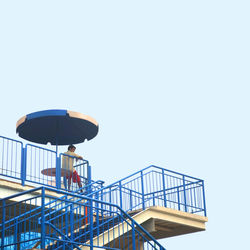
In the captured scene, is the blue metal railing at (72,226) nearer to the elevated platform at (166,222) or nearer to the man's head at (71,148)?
the elevated platform at (166,222)

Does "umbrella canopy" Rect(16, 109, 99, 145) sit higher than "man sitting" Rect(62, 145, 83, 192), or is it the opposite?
"umbrella canopy" Rect(16, 109, 99, 145)

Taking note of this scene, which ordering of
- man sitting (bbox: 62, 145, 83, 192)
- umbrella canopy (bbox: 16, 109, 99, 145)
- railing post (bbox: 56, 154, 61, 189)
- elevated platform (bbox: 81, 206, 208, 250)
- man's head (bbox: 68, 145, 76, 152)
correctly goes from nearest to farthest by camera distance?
elevated platform (bbox: 81, 206, 208, 250) → railing post (bbox: 56, 154, 61, 189) → man sitting (bbox: 62, 145, 83, 192) → umbrella canopy (bbox: 16, 109, 99, 145) → man's head (bbox: 68, 145, 76, 152)

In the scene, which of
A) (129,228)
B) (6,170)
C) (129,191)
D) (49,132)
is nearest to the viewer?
(129,228)

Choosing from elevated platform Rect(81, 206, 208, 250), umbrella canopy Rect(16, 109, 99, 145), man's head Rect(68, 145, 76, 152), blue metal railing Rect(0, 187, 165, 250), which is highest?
umbrella canopy Rect(16, 109, 99, 145)

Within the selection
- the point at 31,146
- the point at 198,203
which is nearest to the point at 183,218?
the point at 198,203

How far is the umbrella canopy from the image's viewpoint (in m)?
19.4

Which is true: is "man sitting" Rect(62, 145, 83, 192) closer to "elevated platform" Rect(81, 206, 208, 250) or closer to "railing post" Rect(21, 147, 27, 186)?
"railing post" Rect(21, 147, 27, 186)

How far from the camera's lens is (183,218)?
18562 mm

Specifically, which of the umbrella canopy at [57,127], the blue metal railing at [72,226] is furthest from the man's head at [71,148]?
the blue metal railing at [72,226]

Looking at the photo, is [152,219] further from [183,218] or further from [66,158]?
[66,158]

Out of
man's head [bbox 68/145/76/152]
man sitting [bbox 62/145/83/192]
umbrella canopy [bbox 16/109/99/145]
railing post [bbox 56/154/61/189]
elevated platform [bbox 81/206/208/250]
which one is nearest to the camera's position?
elevated platform [bbox 81/206/208/250]

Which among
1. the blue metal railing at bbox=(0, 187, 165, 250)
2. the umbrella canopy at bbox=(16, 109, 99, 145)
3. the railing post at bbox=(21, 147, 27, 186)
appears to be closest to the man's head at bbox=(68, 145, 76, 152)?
the umbrella canopy at bbox=(16, 109, 99, 145)

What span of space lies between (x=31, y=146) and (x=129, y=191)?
3.61 m

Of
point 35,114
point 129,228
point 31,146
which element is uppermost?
point 35,114
